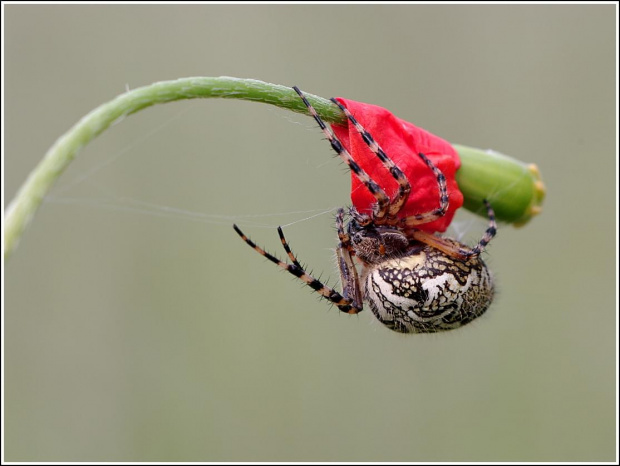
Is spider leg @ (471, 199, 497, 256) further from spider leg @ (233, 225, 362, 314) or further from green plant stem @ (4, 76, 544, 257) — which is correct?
spider leg @ (233, 225, 362, 314)

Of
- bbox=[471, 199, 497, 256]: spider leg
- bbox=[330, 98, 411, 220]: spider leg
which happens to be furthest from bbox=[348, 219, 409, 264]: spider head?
bbox=[471, 199, 497, 256]: spider leg

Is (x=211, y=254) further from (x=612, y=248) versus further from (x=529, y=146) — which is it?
(x=612, y=248)

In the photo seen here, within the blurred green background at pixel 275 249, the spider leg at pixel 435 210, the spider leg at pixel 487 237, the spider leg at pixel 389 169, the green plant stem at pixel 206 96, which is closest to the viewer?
the green plant stem at pixel 206 96

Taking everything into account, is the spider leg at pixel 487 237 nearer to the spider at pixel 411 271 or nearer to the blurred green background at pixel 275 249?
the spider at pixel 411 271

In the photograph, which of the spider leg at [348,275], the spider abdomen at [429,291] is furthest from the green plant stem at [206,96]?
the spider leg at [348,275]

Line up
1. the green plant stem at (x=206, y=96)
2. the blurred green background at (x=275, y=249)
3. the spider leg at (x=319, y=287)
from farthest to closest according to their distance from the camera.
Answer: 1. the blurred green background at (x=275, y=249)
2. the spider leg at (x=319, y=287)
3. the green plant stem at (x=206, y=96)

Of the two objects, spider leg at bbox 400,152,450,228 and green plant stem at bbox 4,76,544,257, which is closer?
green plant stem at bbox 4,76,544,257
